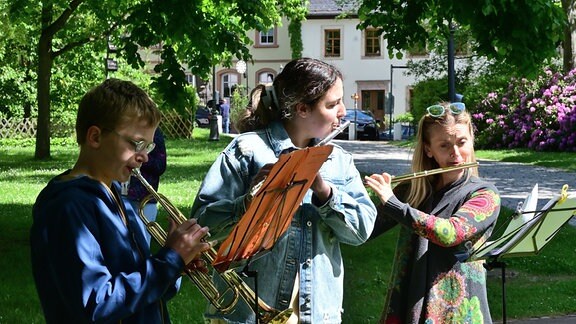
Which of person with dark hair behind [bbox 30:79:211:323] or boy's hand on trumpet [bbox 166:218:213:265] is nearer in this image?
person with dark hair behind [bbox 30:79:211:323]

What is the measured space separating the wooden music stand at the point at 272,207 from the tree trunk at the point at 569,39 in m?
23.4

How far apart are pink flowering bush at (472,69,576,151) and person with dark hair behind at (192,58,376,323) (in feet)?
73.8

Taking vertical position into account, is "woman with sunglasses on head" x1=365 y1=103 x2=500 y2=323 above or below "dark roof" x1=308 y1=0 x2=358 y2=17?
below

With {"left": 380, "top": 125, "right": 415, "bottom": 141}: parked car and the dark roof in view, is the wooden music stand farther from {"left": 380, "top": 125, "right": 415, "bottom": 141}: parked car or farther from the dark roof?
the dark roof

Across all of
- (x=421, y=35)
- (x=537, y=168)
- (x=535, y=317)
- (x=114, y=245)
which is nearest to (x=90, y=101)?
(x=114, y=245)

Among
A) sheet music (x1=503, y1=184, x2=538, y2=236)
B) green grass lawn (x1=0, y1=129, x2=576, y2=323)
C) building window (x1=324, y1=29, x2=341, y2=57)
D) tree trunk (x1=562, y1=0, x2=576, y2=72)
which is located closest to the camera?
sheet music (x1=503, y1=184, x2=538, y2=236)

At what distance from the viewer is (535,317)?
725 centimetres

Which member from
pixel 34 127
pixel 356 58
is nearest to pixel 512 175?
pixel 34 127

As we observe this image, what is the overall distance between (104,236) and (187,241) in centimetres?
24

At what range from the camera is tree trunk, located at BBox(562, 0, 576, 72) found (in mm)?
25453

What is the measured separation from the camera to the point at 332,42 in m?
52.0

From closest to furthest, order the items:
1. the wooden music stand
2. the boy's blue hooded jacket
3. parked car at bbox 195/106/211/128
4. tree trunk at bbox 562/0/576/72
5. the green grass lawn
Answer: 1. the boy's blue hooded jacket
2. the wooden music stand
3. the green grass lawn
4. tree trunk at bbox 562/0/576/72
5. parked car at bbox 195/106/211/128

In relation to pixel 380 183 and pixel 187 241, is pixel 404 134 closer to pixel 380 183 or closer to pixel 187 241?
pixel 380 183

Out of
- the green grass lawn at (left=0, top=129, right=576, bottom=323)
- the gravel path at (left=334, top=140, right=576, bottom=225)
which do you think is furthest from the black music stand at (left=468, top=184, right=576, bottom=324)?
the gravel path at (left=334, top=140, right=576, bottom=225)
